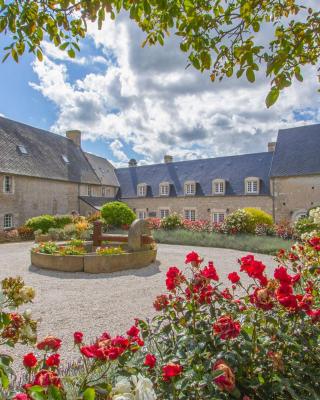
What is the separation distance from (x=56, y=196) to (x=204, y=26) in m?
22.1

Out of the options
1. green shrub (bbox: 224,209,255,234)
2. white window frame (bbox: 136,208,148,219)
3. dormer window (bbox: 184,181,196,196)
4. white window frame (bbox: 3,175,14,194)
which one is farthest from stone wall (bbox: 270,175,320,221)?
white window frame (bbox: 3,175,14,194)

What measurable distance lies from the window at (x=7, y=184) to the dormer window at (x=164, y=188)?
12754 millimetres

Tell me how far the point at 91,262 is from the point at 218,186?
1806 cm

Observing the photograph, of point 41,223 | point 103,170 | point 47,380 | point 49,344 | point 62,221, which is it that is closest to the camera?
point 47,380

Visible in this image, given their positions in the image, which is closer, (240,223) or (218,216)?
(240,223)

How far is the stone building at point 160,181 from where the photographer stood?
20.6 meters

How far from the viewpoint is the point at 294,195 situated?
21234 mm

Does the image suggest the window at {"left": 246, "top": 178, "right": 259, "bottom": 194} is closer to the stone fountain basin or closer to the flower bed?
the stone fountain basin

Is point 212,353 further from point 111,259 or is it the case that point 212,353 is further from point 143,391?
point 111,259

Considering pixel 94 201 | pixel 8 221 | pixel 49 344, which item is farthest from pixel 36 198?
pixel 49 344

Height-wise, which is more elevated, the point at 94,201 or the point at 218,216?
the point at 94,201

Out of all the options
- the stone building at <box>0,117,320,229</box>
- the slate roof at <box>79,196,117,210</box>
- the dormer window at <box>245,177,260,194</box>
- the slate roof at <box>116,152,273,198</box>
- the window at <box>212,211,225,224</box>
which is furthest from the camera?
the slate roof at <box>79,196,117,210</box>

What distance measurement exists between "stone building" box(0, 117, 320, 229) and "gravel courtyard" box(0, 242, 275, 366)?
472 inches

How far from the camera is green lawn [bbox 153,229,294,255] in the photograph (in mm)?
12930
